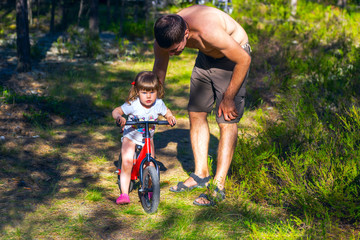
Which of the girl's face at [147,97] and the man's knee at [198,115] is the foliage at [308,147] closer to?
the man's knee at [198,115]

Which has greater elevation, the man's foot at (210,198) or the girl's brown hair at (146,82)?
the girl's brown hair at (146,82)

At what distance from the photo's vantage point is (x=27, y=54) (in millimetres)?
7797

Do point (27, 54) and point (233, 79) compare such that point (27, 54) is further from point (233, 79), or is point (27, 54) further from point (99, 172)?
point (233, 79)

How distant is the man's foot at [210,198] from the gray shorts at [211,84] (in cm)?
71

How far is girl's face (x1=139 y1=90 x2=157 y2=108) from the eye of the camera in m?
3.82

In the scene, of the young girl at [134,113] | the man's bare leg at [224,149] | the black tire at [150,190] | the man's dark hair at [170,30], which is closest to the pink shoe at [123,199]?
the young girl at [134,113]

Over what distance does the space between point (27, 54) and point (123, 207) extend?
5.09 m

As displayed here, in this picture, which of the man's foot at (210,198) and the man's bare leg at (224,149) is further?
the man's bare leg at (224,149)

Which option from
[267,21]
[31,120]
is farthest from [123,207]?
[267,21]

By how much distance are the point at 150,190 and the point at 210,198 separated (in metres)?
0.61

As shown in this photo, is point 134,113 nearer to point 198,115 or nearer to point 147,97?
point 147,97

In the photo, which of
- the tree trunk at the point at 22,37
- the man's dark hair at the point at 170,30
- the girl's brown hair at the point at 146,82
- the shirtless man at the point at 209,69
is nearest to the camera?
the man's dark hair at the point at 170,30

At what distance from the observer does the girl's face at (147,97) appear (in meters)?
3.82

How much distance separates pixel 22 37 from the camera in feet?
25.0
